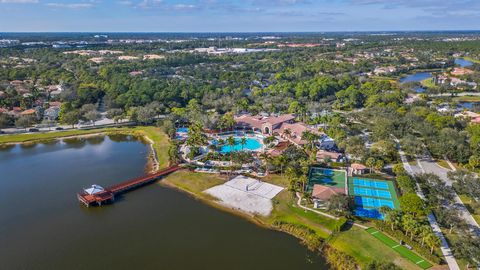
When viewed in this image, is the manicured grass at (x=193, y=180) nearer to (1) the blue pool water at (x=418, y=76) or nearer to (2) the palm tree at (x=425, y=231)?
(2) the palm tree at (x=425, y=231)

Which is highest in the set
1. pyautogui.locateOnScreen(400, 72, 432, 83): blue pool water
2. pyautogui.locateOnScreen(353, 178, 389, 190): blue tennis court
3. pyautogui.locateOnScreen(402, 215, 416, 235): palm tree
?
pyautogui.locateOnScreen(400, 72, 432, 83): blue pool water

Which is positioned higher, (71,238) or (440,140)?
(440,140)

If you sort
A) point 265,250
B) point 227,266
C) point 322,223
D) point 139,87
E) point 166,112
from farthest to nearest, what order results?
point 139,87
point 166,112
point 322,223
point 265,250
point 227,266

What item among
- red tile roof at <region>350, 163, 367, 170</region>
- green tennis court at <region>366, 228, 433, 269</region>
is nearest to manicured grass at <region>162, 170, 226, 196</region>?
red tile roof at <region>350, 163, 367, 170</region>

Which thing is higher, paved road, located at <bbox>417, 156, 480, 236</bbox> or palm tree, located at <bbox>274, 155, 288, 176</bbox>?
palm tree, located at <bbox>274, 155, 288, 176</bbox>

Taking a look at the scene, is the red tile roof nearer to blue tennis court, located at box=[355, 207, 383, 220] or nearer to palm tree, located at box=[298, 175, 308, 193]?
palm tree, located at box=[298, 175, 308, 193]

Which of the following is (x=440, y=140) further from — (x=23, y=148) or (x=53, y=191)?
(x=23, y=148)

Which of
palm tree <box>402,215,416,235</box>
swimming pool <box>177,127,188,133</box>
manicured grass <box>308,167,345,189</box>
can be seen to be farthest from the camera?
swimming pool <box>177,127,188,133</box>

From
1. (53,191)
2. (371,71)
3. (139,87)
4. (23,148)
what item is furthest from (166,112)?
(371,71)
